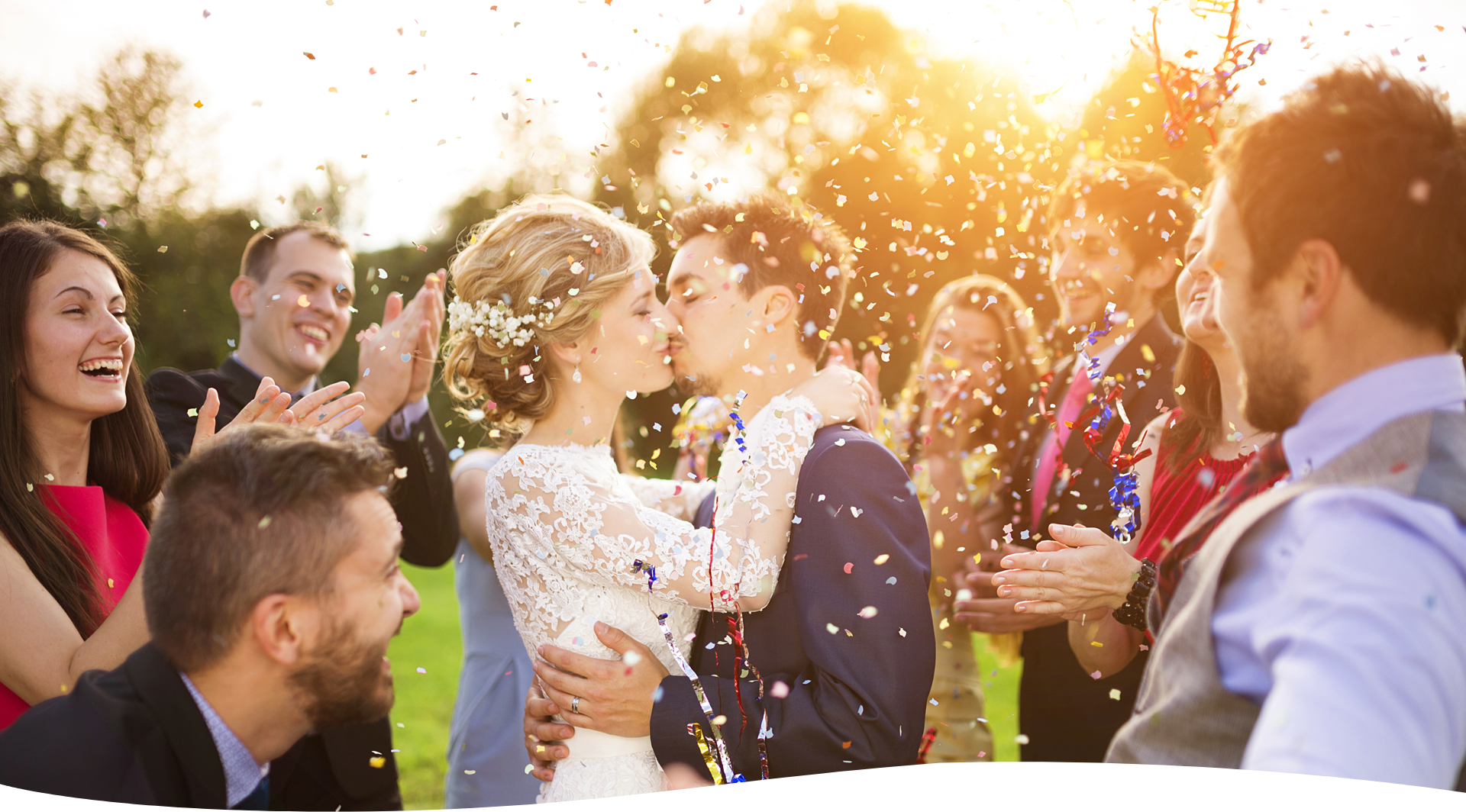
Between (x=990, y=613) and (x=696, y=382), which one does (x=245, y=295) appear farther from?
(x=990, y=613)

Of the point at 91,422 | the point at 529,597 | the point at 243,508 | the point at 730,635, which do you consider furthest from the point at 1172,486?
the point at 91,422

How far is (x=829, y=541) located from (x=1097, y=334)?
124 cm

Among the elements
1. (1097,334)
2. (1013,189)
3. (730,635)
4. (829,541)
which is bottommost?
(730,635)

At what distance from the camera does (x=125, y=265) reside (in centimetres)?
302

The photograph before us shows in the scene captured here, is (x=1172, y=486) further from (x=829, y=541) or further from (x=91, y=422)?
(x=91, y=422)

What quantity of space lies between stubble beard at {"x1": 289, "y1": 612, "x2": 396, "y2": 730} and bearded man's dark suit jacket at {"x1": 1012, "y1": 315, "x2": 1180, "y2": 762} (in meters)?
2.47

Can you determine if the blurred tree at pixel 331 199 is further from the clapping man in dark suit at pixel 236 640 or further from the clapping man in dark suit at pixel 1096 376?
the clapping man in dark suit at pixel 1096 376

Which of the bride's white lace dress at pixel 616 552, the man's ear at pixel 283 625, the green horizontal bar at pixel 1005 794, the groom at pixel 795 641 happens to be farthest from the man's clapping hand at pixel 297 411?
the green horizontal bar at pixel 1005 794

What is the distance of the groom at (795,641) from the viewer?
2385 millimetres

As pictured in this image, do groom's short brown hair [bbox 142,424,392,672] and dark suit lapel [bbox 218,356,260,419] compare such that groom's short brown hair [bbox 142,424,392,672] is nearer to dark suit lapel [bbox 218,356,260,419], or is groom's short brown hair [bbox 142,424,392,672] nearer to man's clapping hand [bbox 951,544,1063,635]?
man's clapping hand [bbox 951,544,1063,635]

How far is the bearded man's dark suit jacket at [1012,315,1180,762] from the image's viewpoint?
3.31 metres

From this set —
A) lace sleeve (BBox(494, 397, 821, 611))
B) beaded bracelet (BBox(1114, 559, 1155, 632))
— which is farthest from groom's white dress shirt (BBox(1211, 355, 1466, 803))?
lace sleeve (BBox(494, 397, 821, 611))

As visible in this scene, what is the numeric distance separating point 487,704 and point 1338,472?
340 cm

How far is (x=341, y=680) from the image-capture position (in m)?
1.96
